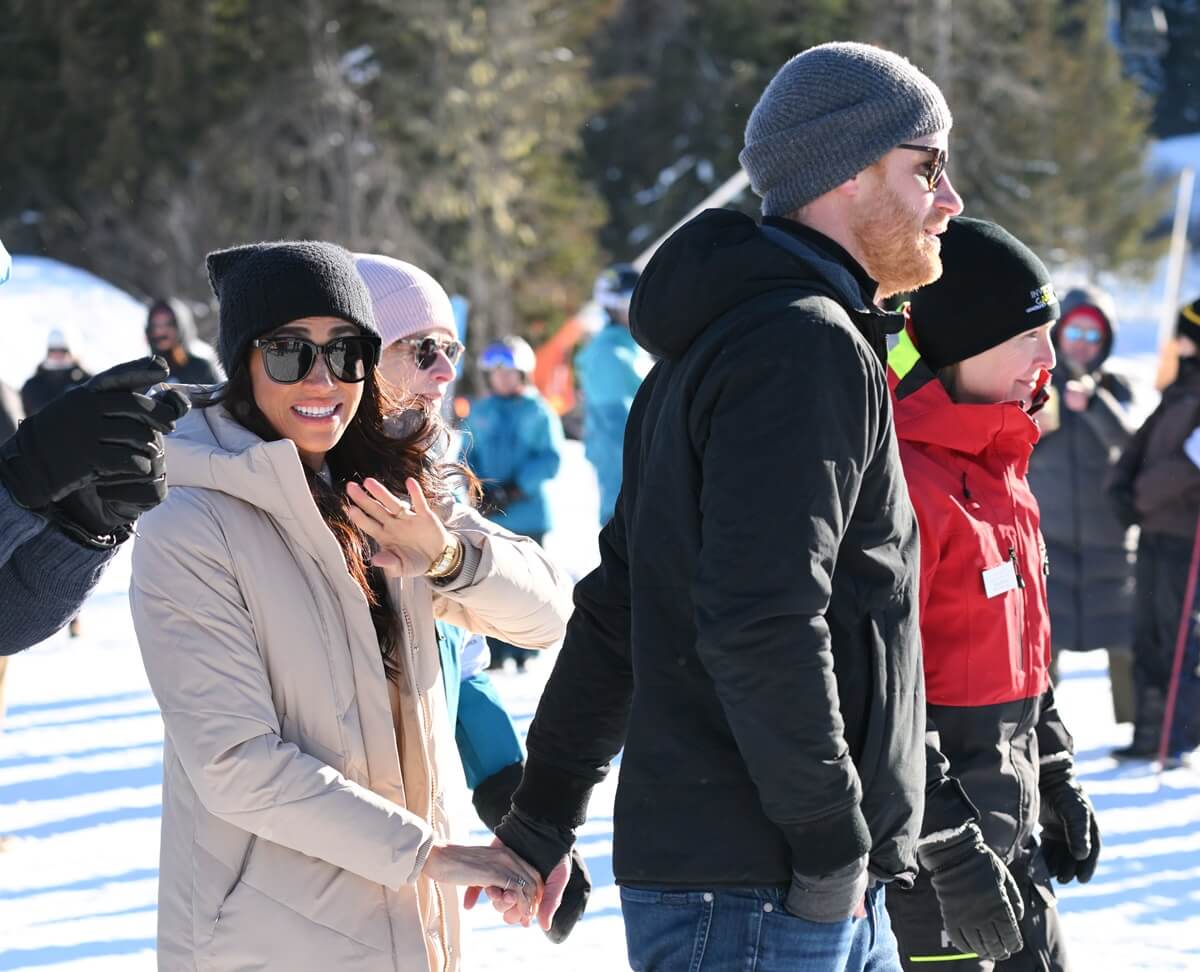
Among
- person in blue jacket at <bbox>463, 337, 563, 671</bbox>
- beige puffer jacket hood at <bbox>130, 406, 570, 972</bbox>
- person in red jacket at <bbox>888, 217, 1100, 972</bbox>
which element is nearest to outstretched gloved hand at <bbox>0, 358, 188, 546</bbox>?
beige puffer jacket hood at <bbox>130, 406, 570, 972</bbox>

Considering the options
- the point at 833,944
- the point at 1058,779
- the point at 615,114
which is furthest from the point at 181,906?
the point at 615,114

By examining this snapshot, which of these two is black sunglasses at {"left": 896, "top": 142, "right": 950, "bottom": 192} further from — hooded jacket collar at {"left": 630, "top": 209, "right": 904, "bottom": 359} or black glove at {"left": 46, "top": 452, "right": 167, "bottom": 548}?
black glove at {"left": 46, "top": 452, "right": 167, "bottom": 548}

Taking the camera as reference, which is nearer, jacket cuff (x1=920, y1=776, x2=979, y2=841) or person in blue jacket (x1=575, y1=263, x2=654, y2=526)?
jacket cuff (x1=920, y1=776, x2=979, y2=841)

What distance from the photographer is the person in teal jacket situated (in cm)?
948

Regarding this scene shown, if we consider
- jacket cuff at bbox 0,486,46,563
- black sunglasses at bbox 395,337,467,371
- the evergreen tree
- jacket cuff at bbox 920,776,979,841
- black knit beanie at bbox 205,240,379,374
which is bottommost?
the evergreen tree

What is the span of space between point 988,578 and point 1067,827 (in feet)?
1.96

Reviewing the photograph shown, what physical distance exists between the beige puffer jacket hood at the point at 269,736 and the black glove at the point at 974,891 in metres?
0.79

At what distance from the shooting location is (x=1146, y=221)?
165 ft

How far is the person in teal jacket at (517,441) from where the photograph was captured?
9.48m

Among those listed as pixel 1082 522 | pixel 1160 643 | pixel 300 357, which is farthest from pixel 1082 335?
pixel 300 357

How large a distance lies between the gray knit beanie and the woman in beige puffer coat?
683mm

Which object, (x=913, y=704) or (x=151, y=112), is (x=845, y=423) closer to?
(x=913, y=704)

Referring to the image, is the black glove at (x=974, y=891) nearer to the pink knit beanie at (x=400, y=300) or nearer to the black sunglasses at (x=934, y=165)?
the black sunglasses at (x=934, y=165)

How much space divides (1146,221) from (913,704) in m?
51.0
